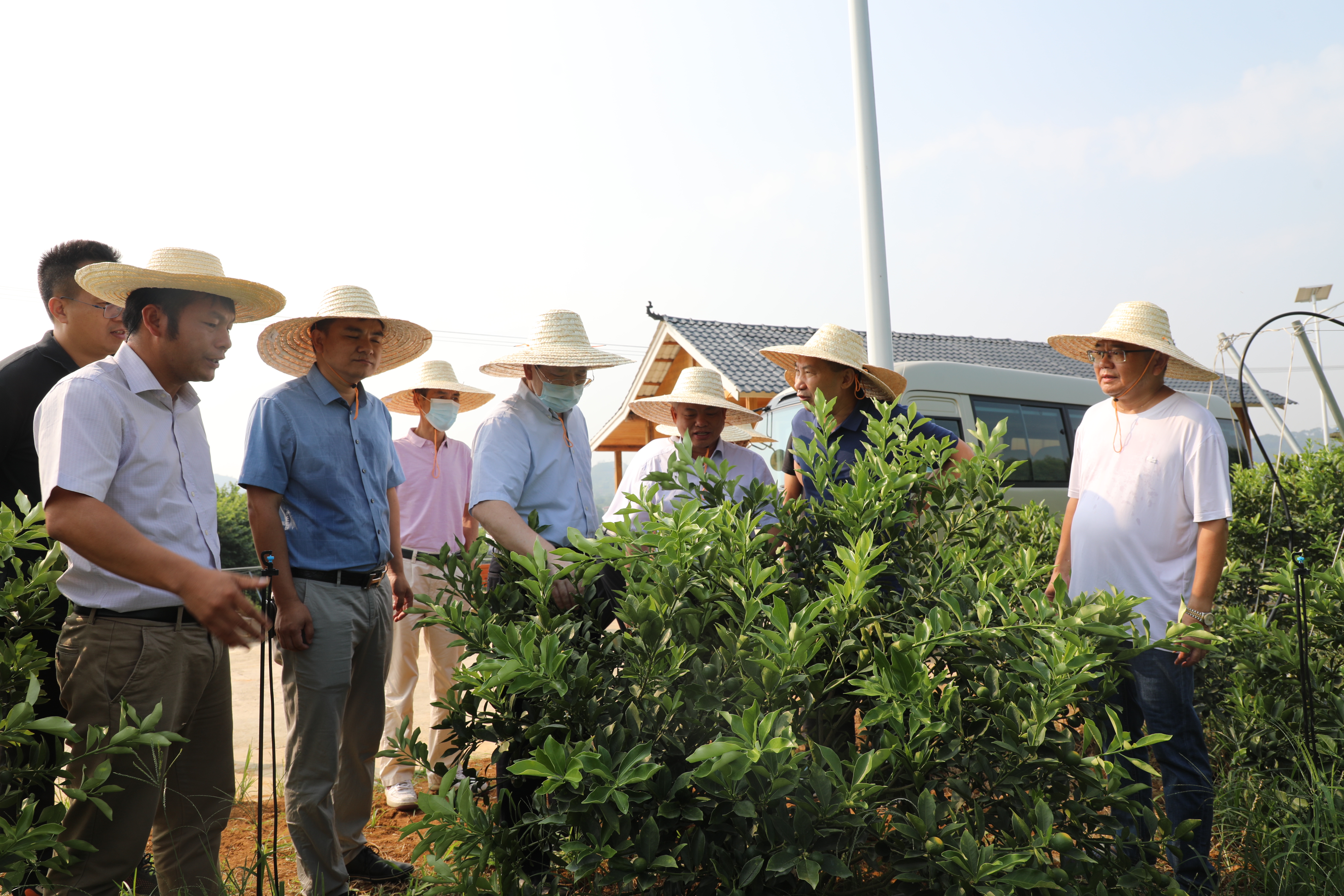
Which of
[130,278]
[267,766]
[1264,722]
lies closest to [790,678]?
[130,278]

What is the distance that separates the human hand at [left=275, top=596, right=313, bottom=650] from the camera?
9.11 feet

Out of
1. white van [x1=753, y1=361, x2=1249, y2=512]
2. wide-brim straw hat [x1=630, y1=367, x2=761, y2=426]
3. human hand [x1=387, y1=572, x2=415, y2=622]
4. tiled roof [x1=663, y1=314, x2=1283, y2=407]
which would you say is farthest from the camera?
tiled roof [x1=663, y1=314, x2=1283, y2=407]

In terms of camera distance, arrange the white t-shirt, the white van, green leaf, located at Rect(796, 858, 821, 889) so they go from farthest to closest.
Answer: the white van, the white t-shirt, green leaf, located at Rect(796, 858, 821, 889)

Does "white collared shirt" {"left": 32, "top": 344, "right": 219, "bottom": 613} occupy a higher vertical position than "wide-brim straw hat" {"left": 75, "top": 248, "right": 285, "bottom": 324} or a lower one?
lower

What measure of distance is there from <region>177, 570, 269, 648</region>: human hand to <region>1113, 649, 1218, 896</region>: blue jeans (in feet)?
8.54

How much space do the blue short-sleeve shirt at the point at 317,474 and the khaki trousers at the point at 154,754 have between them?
529mm

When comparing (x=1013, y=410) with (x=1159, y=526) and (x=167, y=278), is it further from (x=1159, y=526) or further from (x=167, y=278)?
(x=167, y=278)

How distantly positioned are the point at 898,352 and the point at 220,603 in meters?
17.8

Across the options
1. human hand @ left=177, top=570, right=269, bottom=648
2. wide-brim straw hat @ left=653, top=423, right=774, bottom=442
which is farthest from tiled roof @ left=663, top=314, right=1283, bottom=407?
human hand @ left=177, top=570, right=269, bottom=648

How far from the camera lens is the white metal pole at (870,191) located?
6.32m

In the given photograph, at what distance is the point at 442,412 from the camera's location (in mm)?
5539

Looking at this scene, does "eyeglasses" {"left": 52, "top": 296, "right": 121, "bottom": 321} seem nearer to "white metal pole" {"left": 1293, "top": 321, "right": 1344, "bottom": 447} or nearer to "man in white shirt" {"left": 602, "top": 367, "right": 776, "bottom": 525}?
"man in white shirt" {"left": 602, "top": 367, "right": 776, "bottom": 525}

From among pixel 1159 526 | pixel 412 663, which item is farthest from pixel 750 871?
pixel 412 663

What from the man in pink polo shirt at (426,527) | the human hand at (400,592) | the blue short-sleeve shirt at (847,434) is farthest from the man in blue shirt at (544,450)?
the man in pink polo shirt at (426,527)
